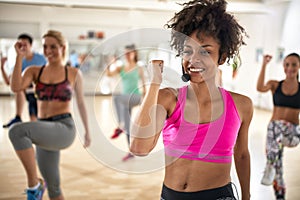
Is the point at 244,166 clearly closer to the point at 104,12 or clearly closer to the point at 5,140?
the point at 5,140

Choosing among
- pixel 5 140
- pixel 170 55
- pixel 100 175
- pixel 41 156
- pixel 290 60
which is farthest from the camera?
pixel 5 140

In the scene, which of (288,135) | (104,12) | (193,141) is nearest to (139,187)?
(288,135)

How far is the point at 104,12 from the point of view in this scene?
28.8 feet

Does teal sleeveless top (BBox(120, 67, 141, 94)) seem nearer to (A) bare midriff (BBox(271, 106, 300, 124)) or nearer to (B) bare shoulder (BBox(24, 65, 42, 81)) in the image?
(B) bare shoulder (BBox(24, 65, 42, 81))

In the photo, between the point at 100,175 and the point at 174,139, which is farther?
the point at 100,175

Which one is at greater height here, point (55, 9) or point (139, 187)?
point (55, 9)

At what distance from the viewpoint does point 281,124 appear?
86.5 inches

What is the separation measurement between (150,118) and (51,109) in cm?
123

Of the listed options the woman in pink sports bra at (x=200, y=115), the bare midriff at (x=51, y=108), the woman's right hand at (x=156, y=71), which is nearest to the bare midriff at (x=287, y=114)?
the woman in pink sports bra at (x=200, y=115)

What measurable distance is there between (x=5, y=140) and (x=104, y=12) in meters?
6.08

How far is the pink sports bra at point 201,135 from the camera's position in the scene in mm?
944

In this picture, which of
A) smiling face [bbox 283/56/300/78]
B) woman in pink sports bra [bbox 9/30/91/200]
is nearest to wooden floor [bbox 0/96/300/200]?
woman in pink sports bra [bbox 9/30/91/200]

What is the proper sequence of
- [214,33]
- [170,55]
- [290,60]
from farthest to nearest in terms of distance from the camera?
[290,60]
[170,55]
[214,33]

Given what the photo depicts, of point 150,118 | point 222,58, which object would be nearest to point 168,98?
point 150,118
